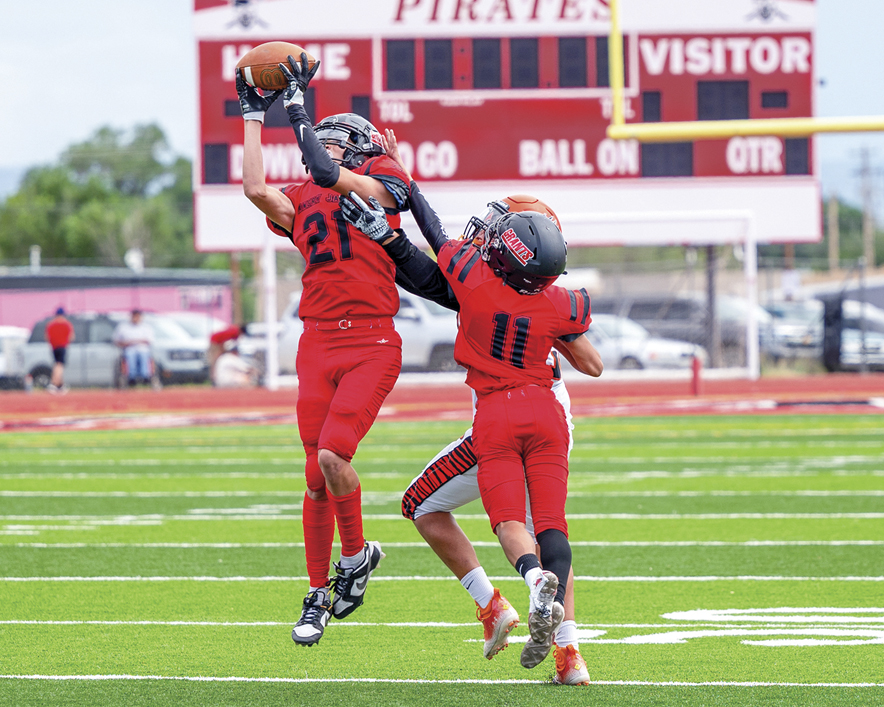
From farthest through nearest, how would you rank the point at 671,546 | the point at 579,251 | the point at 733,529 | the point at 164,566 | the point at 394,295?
the point at 579,251
the point at 733,529
the point at 671,546
the point at 164,566
the point at 394,295

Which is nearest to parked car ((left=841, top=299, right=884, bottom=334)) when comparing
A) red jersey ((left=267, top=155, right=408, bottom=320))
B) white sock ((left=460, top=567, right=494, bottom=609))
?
red jersey ((left=267, top=155, right=408, bottom=320))

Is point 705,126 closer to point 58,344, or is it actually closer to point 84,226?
point 58,344

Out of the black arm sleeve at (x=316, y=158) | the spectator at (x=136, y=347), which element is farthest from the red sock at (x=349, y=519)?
the spectator at (x=136, y=347)

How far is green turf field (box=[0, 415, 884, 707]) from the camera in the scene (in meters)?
4.68

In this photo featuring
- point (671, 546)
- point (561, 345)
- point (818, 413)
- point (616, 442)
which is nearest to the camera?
point (561, 345)

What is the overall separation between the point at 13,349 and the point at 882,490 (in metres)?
19.4

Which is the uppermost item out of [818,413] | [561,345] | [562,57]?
[562,57]

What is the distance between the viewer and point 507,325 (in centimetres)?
A: 461

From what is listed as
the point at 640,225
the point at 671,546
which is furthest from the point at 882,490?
the point at 640,225

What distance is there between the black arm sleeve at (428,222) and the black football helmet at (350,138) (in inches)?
9.6

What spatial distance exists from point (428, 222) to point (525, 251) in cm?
64

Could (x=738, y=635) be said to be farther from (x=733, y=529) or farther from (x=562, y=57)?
(x=562, y=57)

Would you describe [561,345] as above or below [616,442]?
above

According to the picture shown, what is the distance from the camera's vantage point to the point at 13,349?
25.8 m
